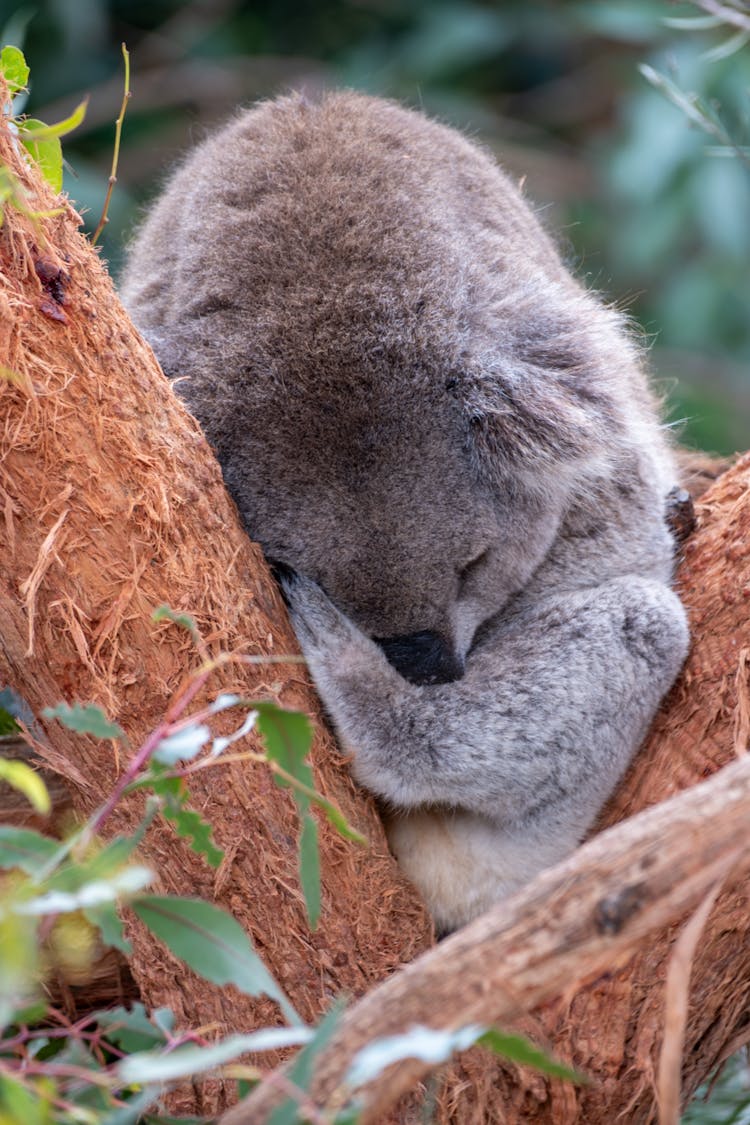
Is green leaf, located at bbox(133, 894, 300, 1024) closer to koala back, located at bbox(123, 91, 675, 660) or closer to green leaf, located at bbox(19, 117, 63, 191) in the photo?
koala back, located at bbox(123, 91, 675, 660)

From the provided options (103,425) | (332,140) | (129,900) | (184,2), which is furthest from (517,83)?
(129,900)

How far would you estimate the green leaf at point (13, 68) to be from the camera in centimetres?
193

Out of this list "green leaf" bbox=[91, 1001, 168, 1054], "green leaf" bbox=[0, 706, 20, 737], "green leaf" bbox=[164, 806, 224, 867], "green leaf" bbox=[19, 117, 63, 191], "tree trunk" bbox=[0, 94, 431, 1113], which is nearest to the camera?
"green leaf" bbox=[164, 806, 224, 867]

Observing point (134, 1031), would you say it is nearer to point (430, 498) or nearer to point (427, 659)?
point (427, 659)

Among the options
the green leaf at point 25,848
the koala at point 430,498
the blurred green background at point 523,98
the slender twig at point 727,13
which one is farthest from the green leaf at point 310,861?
the blurred green background at point 523,98

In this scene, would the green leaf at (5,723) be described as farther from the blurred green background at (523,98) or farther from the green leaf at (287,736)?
the blurred green background at (523,98)

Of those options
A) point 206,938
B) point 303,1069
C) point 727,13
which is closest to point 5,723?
point 206,938

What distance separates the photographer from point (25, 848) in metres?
1.25

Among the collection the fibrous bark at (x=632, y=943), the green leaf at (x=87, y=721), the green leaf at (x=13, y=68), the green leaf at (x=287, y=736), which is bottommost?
the fibrous bark at (x=632, y=943)

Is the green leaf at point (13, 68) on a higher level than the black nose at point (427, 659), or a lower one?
higher

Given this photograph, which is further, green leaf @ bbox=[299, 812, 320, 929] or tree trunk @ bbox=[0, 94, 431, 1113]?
tree trunk @ bbox=[0, 94, 431, 1113]

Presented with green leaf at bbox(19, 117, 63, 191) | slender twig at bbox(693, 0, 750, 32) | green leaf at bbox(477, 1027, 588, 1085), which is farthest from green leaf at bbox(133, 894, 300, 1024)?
slender twig at bbox(693, 0, 750, 32)

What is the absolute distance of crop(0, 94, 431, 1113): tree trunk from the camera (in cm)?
186

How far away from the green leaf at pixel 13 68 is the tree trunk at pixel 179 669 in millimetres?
228
